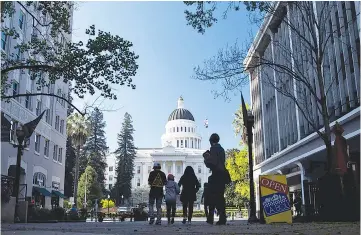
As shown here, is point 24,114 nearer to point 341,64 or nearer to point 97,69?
point 97,69

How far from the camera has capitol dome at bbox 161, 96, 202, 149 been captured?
12988cm

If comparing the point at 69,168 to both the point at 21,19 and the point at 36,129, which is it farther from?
the point at 21,19

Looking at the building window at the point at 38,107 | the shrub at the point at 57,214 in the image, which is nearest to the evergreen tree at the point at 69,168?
Result: the building window at the point at 38,107

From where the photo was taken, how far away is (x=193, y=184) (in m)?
12.3

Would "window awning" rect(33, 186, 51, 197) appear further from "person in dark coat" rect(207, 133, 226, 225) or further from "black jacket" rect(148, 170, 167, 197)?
"person in dark coat" rect(207, 133, 226, 225)

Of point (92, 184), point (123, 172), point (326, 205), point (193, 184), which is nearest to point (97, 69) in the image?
point (193, 184)

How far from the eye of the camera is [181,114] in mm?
133375

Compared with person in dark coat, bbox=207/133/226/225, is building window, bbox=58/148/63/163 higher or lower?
higher

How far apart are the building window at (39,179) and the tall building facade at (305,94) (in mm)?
18727

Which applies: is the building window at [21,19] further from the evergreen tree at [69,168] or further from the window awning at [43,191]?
the evergreen tree at [69,168]

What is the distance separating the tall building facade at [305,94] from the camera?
1920 cm

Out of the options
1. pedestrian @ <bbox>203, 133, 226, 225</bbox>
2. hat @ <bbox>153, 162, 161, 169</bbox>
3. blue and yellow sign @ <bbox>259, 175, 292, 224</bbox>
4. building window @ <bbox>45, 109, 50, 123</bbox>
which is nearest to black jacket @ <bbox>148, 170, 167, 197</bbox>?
hat @ <bbox>153, 162, 161, 169</bbox>

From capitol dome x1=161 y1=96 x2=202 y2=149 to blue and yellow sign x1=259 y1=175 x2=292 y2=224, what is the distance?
11754cm

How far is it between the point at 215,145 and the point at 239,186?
39.4m
